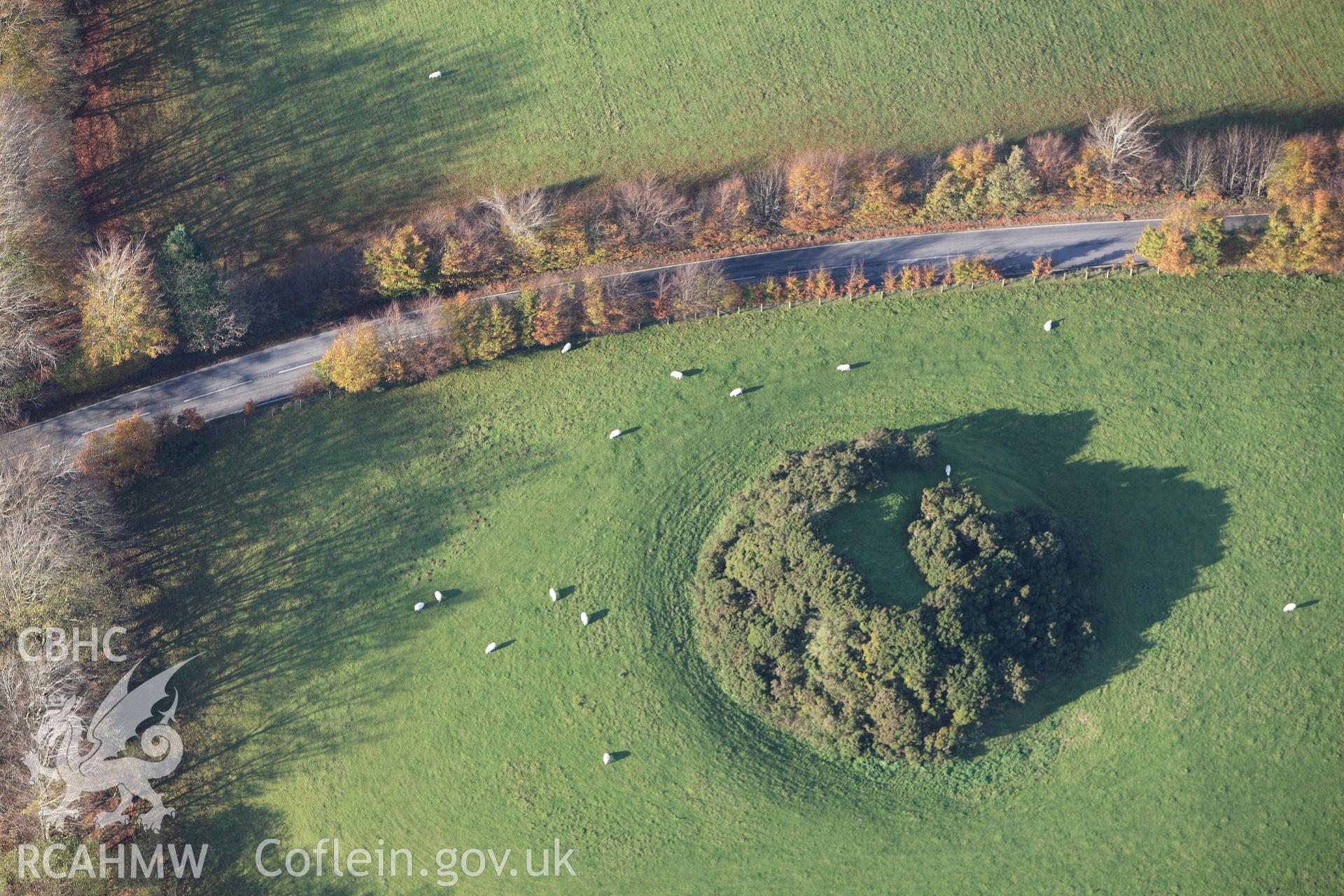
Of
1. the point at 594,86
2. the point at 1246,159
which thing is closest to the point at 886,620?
the point at 1246,159

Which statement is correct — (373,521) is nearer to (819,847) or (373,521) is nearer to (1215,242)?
(819,847)

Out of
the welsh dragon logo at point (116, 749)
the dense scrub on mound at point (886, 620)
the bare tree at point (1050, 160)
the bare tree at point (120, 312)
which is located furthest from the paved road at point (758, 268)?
the welsh dragon logo at point (116, 749)

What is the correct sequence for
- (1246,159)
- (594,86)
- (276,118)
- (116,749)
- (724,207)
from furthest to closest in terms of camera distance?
(276,118) → (594,86) → (724,207) → (1246,159) → (116,749)

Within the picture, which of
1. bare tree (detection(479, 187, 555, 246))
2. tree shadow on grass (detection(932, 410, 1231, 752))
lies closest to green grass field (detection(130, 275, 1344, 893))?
tree shadow on grass (detection(932, 410, 1231, 752))

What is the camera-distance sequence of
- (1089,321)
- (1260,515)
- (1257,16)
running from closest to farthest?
1. (1260,515)
2. (1089,321)
3. (1257,16)

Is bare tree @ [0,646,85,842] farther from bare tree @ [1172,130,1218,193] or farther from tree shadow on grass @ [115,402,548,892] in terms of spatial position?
bare tree @ [1172,130,1218,193]

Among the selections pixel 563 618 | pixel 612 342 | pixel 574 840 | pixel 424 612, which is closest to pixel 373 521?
pixel 424 612

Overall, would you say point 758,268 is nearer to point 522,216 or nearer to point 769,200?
point 769,200
